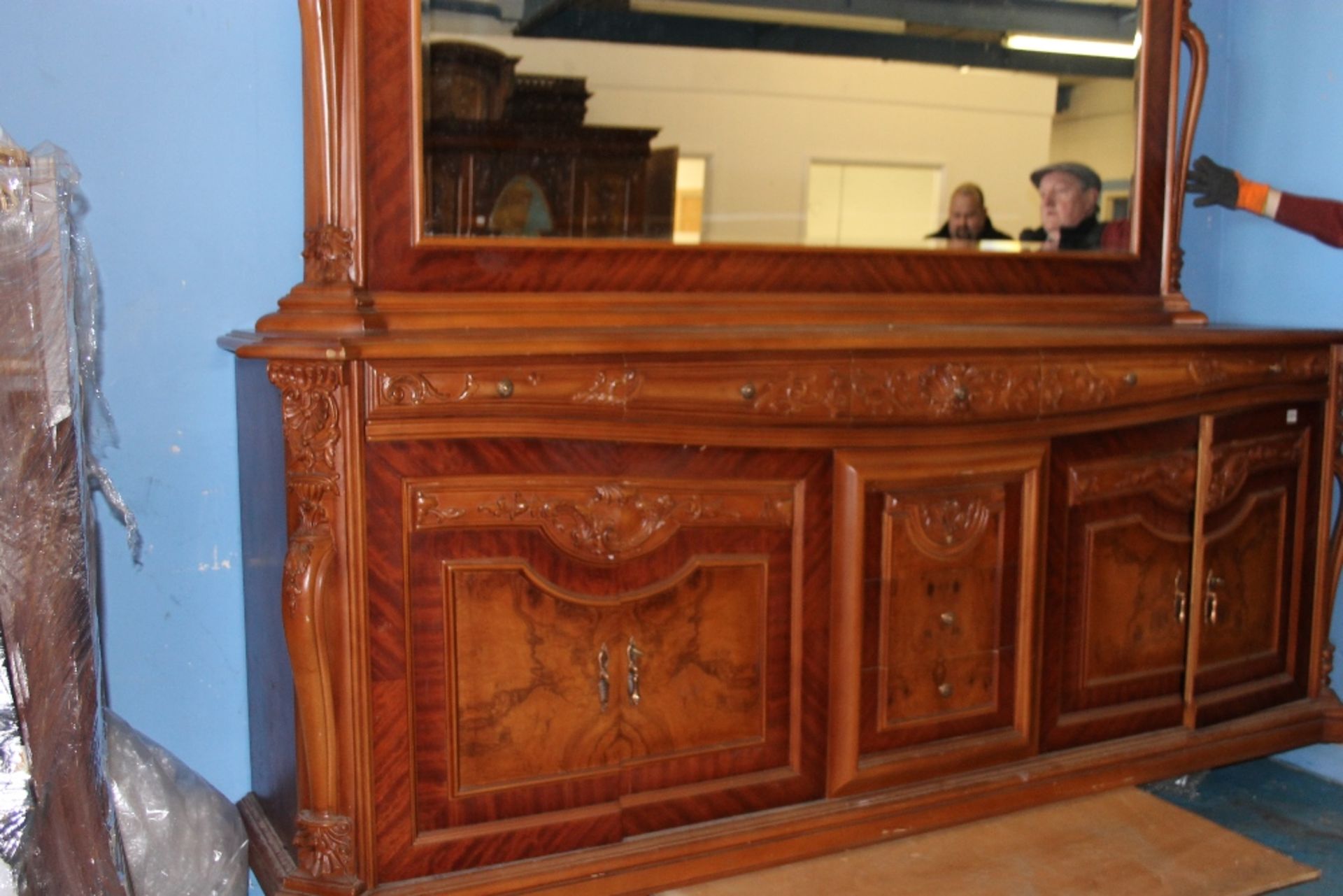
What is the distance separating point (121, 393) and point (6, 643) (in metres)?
0.64

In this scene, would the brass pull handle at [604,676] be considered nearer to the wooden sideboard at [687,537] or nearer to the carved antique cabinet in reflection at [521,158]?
the wooden sideboard at [687,537]

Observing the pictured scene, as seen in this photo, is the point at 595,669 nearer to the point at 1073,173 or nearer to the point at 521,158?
the point at 521,158

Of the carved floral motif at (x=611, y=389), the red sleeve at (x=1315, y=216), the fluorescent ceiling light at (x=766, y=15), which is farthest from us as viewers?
the red sleeve at (x=1315, y=216)

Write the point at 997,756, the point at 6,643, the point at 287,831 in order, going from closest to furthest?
the point at 6,643, the point at 287,831, the point at 997,756

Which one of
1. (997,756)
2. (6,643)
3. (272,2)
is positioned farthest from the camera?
(997,756)

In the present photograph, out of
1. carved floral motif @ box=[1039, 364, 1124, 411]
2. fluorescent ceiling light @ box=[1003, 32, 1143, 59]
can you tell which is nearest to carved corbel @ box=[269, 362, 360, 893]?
carved floral motif @ box=[1039, 364, 1124, 411]

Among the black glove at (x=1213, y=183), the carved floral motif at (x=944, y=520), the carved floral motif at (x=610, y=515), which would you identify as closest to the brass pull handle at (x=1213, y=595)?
the carved floral motif at (x=944, y=520)

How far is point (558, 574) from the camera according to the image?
1880mm

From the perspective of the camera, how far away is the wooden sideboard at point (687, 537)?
179cm

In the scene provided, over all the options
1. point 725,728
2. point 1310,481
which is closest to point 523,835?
point 725,728

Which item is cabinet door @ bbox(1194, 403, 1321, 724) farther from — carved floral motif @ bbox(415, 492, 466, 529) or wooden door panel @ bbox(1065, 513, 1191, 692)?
carved floral motif @ bbox(415, 492, 466, 529)

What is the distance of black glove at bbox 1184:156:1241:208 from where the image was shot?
9.55 feet

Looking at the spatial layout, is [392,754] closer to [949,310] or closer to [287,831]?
[287,831]

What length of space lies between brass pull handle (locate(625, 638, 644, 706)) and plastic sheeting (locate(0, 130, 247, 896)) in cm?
80
